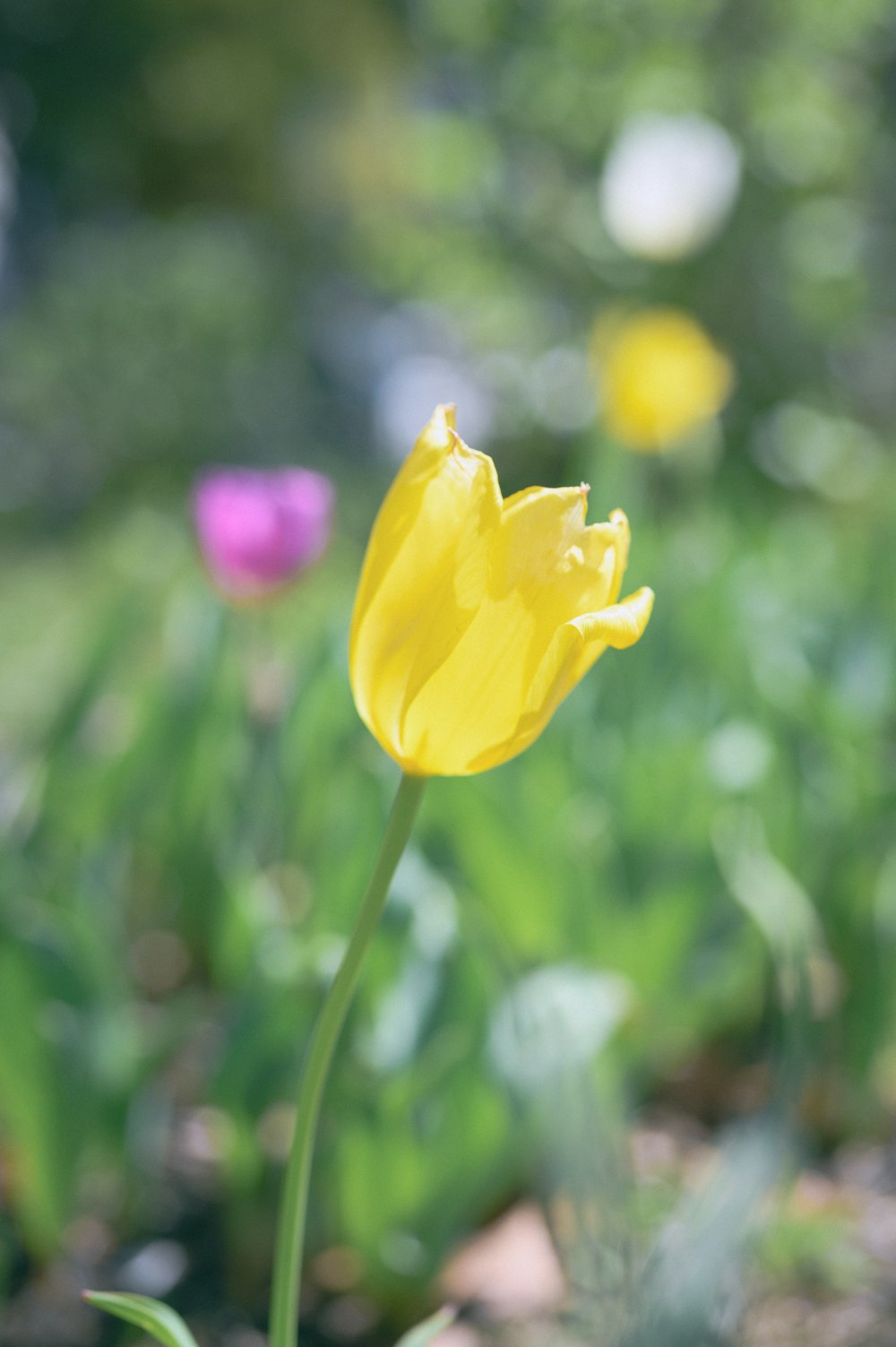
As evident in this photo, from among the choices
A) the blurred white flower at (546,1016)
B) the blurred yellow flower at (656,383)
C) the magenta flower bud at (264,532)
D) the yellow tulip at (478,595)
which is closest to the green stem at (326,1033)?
the yellow tulip at (478,595)

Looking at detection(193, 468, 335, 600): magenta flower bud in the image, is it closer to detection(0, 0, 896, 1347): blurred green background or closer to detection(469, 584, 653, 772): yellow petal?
detection(0, 0, 896, 1347): blurred green background

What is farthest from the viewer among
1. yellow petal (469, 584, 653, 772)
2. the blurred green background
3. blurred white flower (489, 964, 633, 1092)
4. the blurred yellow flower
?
the blurred yellow flower

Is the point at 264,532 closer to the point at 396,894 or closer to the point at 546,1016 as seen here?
the point at 396,894

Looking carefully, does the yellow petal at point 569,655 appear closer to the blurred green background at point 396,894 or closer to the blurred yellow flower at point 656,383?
the blurred green background at point 396,894

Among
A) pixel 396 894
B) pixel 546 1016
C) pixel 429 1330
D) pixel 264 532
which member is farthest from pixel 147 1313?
pixel 264 532

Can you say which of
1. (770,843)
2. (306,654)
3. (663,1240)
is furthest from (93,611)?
(663,1240)

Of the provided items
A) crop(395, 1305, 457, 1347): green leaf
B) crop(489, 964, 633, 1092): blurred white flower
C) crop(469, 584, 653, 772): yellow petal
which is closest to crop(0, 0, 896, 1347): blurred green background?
crop(489, 964, 633, 1092): blurred white flower
